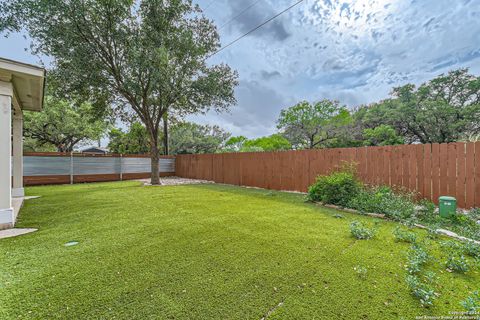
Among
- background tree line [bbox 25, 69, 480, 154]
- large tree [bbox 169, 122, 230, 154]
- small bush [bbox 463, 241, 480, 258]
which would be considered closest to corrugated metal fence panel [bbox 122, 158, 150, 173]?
background tree line [bbox 25, 69, 480, 154]

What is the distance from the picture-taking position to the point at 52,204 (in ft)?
17.5

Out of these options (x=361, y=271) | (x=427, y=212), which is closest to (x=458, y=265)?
(x=361, y=271)

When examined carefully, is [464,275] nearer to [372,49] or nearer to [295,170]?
[295,170]

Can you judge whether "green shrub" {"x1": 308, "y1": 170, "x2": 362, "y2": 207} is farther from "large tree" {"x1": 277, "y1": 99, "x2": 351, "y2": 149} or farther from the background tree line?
"large tree" {"x1": 277, "y1": 99, "x2": 351, "y2": 149}

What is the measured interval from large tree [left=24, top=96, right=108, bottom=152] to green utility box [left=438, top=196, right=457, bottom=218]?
48.0 feet

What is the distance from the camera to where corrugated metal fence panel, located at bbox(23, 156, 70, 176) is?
9.12 meters

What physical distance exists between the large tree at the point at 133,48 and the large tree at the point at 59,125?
15.9 ft

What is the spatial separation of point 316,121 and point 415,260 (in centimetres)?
1456

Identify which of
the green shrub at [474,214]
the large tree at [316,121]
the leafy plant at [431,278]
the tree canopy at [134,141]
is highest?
the large tree at [316,121]

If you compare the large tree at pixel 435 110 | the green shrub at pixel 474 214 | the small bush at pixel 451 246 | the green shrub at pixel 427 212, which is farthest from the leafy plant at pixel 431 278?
the large tree at pixel 435 110

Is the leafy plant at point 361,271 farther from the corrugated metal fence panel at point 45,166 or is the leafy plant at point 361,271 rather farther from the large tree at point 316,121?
the large tree at point 316,121

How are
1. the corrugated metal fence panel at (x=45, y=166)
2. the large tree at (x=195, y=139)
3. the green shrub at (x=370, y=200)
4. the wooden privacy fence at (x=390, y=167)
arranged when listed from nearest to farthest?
→ the wooden privacy fence at (x=390, y=167), the green shrub at (x=370, y=200), the corrugated metal fence panel at (x=45, y=166), the large tree at (x=195, y=139)

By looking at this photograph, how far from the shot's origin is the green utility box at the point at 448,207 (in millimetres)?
3934

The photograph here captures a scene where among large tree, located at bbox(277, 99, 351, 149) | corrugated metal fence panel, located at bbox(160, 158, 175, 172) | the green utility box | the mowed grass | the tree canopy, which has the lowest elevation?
the mowed grass
